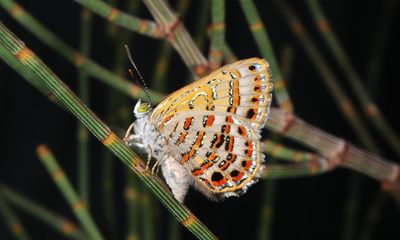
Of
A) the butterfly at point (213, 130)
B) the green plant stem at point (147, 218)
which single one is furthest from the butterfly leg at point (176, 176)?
the green plant stem at point (147, 218)

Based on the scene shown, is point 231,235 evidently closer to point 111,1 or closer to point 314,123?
point 314,123

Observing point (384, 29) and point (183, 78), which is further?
point (183, 78)

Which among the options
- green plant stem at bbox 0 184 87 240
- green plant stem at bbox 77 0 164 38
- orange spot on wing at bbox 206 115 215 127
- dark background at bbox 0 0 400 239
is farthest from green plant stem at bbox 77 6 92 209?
dark background at bbox 0 0 400 239

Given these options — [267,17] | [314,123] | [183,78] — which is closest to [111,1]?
[183,78]

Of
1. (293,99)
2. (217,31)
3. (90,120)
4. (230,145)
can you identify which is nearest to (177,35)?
(217,31)

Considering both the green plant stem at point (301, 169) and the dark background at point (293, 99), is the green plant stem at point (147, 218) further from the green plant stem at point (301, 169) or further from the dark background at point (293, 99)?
the dark background at point (293, 99)
